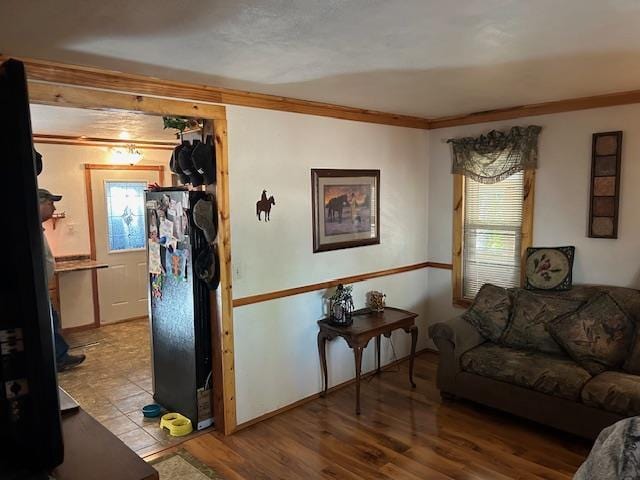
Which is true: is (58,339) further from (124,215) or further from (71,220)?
(124,215)

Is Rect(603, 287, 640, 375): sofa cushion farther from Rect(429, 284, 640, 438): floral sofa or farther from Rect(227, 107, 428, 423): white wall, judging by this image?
Rect(227, 107, 428, 423): white wall

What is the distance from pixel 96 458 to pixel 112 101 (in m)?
2.14

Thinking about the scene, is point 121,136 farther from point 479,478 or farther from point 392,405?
point 479,478

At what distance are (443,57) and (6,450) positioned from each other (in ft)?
8.14

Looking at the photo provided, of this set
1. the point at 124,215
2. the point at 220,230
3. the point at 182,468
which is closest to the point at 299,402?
the point at 182,468

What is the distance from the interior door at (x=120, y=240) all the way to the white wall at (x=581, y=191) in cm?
450

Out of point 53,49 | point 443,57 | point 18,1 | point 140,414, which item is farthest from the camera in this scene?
point 140,414

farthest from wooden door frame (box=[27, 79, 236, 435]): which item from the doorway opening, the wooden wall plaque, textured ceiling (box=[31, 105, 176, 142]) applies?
the wooden wall plaque

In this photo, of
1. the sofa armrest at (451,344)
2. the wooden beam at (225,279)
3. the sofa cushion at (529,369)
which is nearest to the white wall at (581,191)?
the sofa cushion at (529,369)

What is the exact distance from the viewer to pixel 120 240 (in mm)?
6266

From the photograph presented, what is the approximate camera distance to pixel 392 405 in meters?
3.80

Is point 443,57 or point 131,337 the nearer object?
point 443,57

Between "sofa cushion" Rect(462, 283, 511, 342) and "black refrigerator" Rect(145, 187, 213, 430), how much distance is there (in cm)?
221

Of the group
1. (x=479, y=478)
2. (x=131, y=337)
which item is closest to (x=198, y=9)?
(x=479, y=478)
